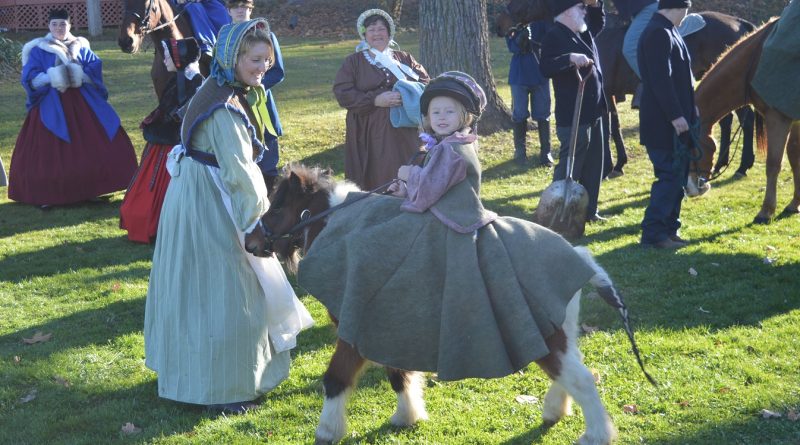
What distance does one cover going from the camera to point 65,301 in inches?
292

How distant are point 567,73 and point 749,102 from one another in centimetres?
199

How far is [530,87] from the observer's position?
11.4 meters

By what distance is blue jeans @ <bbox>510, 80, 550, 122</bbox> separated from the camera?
11.3 metres

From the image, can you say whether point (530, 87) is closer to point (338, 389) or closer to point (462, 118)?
point (462, 118)

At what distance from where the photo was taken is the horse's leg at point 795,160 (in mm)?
8742

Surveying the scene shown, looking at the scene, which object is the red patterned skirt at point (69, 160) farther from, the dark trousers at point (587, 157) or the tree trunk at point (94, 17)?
the tree trunk at point (94, 17)

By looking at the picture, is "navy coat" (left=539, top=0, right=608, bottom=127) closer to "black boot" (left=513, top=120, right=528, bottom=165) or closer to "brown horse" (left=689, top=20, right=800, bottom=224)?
"brown horse" (left=689, top=20, right=800, bottom=224)

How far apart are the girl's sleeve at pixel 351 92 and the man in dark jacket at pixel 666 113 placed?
2.41 m

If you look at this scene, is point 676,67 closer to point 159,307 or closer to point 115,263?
point 159,307

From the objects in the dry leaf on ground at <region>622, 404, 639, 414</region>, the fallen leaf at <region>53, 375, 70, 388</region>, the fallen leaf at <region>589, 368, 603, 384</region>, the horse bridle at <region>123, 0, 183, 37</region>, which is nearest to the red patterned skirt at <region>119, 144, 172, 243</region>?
the horse bridle at <region>123, 0, 183, 37</region>

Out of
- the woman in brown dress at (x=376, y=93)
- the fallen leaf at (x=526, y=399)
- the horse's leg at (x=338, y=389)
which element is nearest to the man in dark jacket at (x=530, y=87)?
the woman in brown dress at (x=376, y=93)

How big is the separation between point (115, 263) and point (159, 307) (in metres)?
3.57

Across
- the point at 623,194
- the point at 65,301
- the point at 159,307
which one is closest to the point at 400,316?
the point at 159,307

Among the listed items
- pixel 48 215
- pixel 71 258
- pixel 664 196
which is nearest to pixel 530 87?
pixel 664 196
